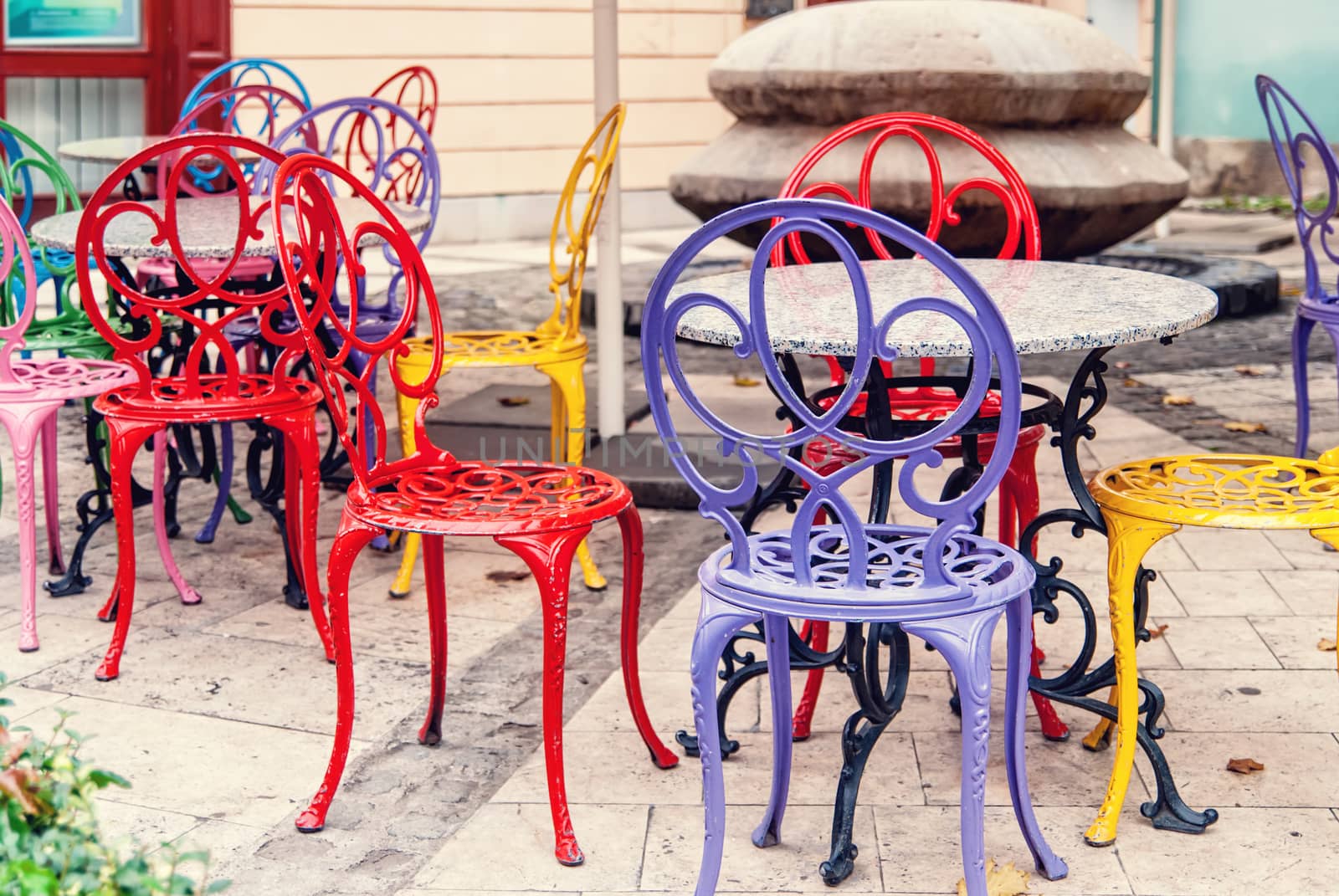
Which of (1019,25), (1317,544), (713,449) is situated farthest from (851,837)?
(1019,25)

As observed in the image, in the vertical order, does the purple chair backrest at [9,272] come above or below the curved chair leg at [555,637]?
above

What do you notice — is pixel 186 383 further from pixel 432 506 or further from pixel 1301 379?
pixel 1301 379

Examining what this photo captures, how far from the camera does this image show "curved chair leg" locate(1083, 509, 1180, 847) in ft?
9.01

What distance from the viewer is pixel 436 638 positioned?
3242mm

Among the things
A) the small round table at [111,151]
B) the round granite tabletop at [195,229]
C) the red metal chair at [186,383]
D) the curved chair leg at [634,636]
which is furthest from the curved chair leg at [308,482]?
the small round table at [111,151]

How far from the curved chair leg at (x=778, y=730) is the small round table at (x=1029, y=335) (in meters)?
0.08

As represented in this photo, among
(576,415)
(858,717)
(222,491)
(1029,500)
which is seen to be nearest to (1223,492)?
(1029,500)

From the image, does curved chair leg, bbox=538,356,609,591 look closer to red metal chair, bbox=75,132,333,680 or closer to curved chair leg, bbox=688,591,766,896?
red metal chair, bbox=75,132,333,680

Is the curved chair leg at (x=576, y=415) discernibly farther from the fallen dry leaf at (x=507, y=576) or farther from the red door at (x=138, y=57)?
the red door at (x=138, y=57)

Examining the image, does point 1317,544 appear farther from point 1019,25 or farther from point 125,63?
point 125,63

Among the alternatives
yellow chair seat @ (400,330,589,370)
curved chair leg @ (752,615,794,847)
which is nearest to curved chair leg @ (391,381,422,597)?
yellow chair seat @ (400,330,589,370)

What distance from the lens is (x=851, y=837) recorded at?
274 centimetres

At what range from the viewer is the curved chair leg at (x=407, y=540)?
3.96 metres

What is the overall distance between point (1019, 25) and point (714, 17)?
230 inches
